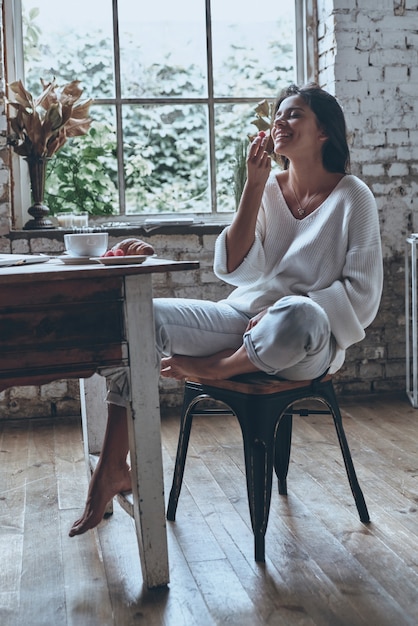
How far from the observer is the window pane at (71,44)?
13.7 ft

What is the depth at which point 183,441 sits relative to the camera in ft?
8.69

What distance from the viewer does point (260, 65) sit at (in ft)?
14.5

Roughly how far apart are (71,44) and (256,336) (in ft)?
8.38

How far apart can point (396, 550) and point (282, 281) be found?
87 centimetres

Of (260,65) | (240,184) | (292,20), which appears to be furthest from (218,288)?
(292,20)

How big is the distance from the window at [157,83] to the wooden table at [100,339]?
87.6 inches

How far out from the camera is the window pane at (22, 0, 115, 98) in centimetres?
417

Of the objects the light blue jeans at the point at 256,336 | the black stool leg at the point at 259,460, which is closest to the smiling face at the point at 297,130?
the light blue jeans at the point at 256,336

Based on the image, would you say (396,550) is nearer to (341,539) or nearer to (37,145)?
(341,539)

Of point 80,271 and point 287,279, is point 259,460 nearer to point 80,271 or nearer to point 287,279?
point 287,279

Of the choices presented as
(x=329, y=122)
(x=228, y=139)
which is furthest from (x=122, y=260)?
(x=228, y=139)

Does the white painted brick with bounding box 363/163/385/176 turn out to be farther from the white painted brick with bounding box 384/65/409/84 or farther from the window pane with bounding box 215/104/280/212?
the window pane with bounding box 215/104/280/212

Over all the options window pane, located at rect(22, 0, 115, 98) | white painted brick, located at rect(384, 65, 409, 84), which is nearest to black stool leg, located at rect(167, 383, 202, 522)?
window pane, located at rect(22, 0, 115, 98)

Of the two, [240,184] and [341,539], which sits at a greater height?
[240,184]
